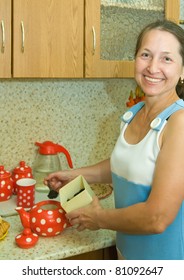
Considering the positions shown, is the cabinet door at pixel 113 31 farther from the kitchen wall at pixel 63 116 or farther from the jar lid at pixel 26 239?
the jar lid at pixel 26 239

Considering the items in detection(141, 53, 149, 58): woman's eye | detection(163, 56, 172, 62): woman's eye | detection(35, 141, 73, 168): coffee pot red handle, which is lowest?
detection(35, 141, 73, 168): coffee pot red handle

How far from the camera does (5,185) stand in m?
1.67

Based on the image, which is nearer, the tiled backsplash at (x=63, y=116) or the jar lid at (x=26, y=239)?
the jar lid at (x=26, y=239)

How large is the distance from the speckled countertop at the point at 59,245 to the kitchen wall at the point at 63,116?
501 millimetres

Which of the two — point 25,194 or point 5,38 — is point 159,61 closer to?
point 5,38

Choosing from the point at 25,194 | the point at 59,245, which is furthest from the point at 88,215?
the point at 25,194

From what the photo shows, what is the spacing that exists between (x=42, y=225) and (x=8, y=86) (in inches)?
29.1

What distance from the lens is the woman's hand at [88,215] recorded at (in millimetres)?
1181

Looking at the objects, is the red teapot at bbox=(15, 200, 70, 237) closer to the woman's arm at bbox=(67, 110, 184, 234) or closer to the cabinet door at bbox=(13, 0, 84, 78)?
the woman's arm at bbox=(67, 110, 184, 234)

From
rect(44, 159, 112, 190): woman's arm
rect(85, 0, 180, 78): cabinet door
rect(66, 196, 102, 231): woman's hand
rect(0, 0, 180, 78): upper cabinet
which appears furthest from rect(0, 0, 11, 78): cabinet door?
rect(66, 196, 102, 231): woman's hand

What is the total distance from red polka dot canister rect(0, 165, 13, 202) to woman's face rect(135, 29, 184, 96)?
0.82 meters

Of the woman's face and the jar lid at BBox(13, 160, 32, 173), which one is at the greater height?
the woman's face

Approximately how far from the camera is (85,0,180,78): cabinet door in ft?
4.75

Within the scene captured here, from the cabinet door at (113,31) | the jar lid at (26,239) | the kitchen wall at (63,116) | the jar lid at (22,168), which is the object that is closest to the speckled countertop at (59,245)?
the jar lid at (26,239)
